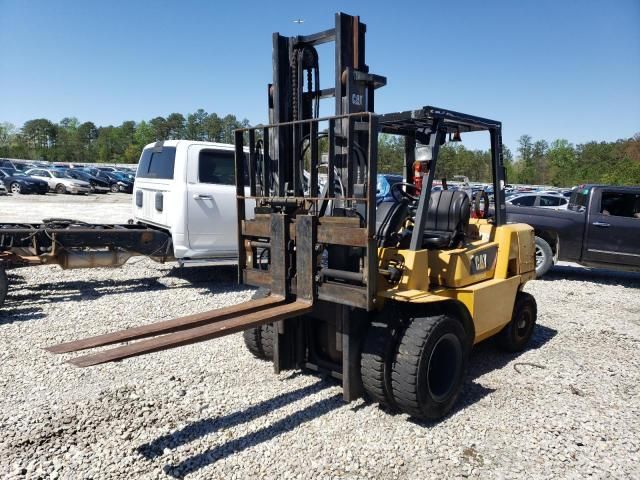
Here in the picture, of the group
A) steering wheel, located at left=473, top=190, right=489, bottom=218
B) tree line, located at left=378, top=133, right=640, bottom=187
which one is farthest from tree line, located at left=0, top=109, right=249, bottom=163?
steering wheel, located at left=473, top=190, right=489, bottom=218

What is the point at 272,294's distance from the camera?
13.9 feet

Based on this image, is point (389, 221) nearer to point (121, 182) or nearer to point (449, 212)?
point (449, 212)

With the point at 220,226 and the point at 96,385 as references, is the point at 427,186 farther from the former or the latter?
the point at 220,226

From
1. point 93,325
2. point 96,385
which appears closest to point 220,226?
point 93,325

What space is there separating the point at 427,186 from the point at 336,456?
221cm

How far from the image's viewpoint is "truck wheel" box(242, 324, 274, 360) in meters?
4.85

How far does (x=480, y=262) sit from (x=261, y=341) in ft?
7.39

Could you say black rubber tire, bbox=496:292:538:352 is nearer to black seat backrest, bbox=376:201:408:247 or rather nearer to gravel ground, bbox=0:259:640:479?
gravel ground, bbox=0:259:640:479

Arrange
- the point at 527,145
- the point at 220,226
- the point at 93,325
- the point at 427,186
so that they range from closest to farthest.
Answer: the point at 427,186 → the point at 93,325 → the point at 220,226 → the point at 527,145

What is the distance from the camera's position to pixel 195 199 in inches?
308

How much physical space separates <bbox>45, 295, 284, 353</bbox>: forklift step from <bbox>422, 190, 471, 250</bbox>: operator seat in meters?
1.54

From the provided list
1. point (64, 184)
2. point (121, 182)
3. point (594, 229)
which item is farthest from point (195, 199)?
point (121, 182)

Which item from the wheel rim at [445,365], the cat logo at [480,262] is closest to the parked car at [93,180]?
the cat logo at [480,262]

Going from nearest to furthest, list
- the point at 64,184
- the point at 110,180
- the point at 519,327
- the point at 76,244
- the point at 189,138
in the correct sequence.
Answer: the point at 519,327 → the point at 76,244 → the point at 64,184 → the point at 110,180 → the point at 189,138
